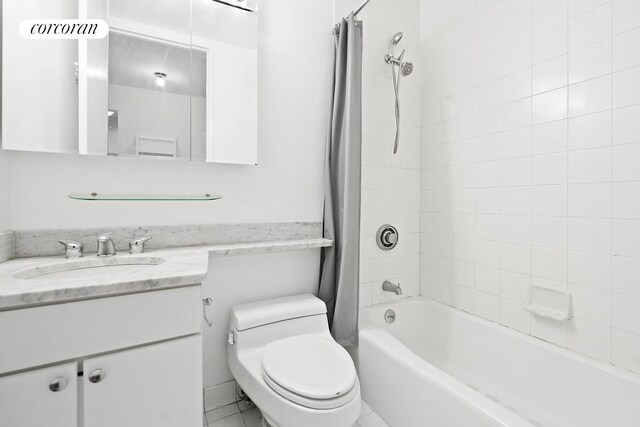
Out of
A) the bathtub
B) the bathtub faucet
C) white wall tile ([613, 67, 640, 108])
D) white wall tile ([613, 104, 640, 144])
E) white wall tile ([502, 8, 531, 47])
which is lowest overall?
the bathtub

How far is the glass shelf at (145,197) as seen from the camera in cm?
117

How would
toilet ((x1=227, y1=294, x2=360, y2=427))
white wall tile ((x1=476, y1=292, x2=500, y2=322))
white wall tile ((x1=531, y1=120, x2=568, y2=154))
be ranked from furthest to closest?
1. white wall tile ((x1=476, y1=292, x2=500, y2=322))
2. white wall tile ((x1=531, y1=120, x2=568, y2=154))
3. toilet ((x1=227, y1=294, x2=360, y2=427))

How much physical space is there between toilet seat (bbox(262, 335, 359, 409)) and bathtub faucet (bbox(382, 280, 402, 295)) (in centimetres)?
61

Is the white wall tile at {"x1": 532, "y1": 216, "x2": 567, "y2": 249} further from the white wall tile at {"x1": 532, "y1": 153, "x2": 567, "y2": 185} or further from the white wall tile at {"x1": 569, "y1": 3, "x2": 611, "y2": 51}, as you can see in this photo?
the white wall tile at {"x1": 569, "y1": 3, "x2": 611, "y2": 51}

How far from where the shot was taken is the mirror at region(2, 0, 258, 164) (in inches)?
41.9

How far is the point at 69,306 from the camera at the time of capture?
0.70 m

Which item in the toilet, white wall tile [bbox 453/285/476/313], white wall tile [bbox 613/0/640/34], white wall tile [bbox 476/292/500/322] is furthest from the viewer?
white wall tile [bbox 453/285/476/313]

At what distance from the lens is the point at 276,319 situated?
4.32ft

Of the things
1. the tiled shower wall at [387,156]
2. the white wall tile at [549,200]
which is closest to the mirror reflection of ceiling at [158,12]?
the tiled shower wall at [387,156]

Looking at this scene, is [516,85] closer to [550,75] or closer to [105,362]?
[550,75]

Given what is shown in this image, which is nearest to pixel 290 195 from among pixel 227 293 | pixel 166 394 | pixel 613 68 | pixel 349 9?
pixel 227 293

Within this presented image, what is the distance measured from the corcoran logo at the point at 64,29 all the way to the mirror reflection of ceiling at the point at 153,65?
0.16 feet

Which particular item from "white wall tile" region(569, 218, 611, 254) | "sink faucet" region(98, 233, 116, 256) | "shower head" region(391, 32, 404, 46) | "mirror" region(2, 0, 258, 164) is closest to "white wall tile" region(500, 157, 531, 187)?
"white wall tile" region(569, 218, 611, 254)

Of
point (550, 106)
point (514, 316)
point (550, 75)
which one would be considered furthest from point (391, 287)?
point (550, 75)
